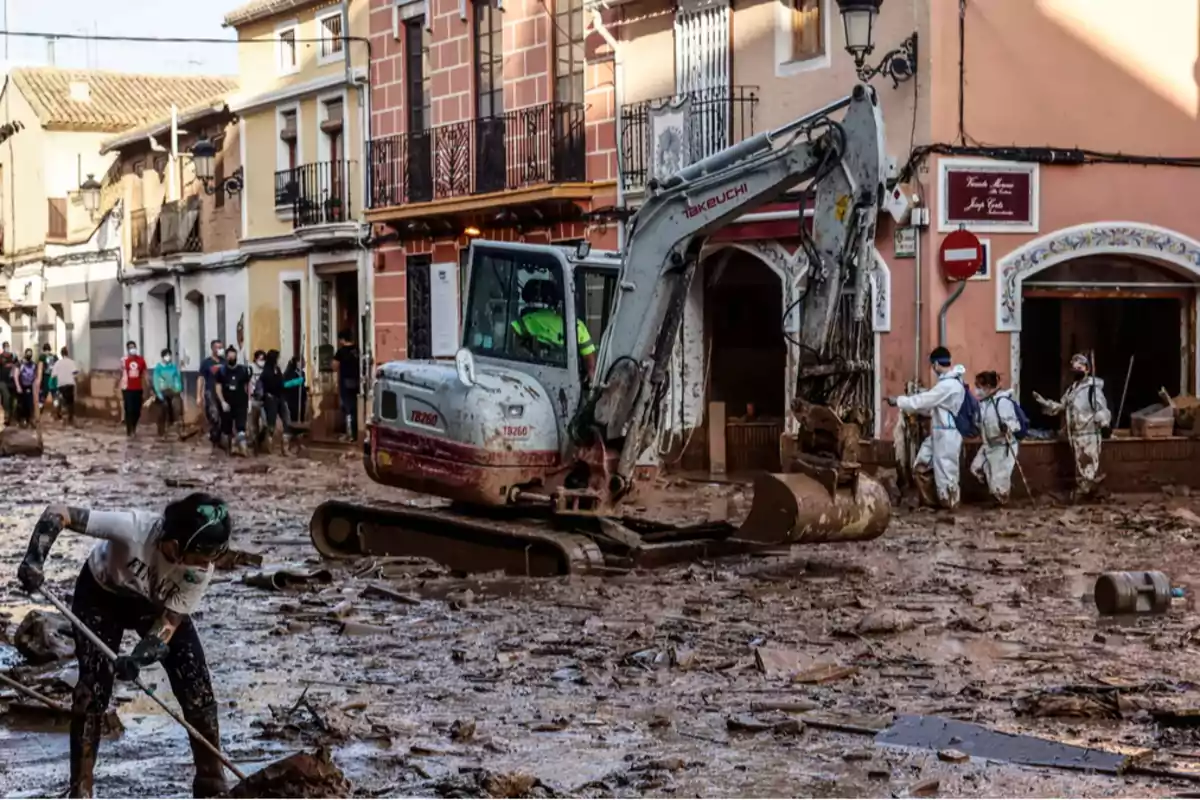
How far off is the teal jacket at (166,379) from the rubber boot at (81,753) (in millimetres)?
29846

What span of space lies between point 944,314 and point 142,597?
1368cm

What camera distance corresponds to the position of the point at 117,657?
6.73 meters

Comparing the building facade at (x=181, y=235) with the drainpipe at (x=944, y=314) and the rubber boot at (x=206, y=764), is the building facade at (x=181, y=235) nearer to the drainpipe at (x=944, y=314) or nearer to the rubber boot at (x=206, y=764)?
the drainpipe at (x=944, y=314)

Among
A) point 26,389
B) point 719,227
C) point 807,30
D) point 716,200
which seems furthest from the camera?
point 26,389

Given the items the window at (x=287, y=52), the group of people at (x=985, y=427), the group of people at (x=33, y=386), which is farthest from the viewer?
the group of people at (x=33, y=386)

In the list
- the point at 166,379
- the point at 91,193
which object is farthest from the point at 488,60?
the point at 91,193

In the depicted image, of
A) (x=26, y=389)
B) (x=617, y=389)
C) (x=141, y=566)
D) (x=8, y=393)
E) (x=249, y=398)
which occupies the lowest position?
(x=8, y=393)

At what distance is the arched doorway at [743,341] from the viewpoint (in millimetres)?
22953

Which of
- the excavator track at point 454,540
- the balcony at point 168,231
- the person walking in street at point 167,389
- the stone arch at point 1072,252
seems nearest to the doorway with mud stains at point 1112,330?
the stone arch at point 1072,252

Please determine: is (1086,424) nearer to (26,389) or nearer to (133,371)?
(133,371)

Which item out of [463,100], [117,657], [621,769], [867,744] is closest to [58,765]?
[117,657]

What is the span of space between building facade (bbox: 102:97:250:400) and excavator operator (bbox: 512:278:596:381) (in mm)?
21903

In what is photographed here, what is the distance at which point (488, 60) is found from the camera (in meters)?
27.0

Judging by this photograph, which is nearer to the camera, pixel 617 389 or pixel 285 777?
pixel 285 777
